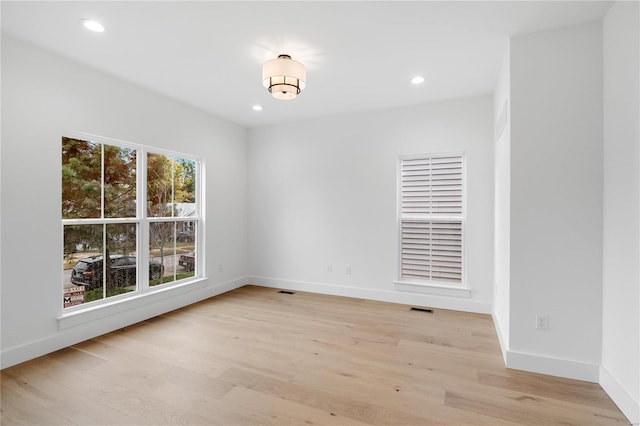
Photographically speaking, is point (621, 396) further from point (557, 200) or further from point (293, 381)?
point (293, 381)

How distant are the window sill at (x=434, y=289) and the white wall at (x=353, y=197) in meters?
0.06

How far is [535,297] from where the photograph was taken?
98.0 inches

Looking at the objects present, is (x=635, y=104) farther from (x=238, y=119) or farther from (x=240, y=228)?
(x=240, y=228)

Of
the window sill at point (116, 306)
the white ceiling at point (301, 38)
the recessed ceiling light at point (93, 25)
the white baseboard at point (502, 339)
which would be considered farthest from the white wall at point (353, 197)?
the recessed ceiling light at point (93, 25)

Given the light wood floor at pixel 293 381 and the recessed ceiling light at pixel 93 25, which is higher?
the recessed ceiling light at pixel 93 25

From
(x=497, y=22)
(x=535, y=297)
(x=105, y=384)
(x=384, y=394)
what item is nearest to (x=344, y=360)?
(x=384, y=394)

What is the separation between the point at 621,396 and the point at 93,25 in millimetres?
4662

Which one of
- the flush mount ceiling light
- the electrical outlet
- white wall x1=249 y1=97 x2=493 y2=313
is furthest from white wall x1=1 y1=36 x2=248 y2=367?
the electrical outlet

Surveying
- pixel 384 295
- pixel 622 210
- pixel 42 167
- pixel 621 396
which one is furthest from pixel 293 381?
pixel 42 167

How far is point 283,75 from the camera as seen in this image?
8.80 ft

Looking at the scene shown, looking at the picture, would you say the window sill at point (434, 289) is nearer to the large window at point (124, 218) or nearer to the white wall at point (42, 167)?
the large window at point (124, 218)

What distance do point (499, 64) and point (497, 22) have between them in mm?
810

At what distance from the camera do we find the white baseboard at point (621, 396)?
74.0 inches

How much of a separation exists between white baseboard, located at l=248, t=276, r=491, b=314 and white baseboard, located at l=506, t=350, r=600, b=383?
1.45 m
